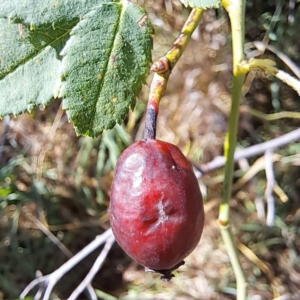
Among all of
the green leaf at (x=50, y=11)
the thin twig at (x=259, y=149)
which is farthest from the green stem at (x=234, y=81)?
the thin twig at (x=259, y=149)

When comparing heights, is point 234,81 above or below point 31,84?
below

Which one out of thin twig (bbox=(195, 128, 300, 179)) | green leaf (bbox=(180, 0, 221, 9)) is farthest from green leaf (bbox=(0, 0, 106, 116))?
thin twig (bbox=(195, 128, 300, 179))

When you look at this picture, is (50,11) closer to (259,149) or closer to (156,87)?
(156,87)

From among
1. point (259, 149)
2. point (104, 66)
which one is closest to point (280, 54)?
point (259, 149)

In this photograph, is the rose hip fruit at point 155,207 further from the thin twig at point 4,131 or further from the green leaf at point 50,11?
the thin twig at point 4,131

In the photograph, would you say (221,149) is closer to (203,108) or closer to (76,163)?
(203,108)
